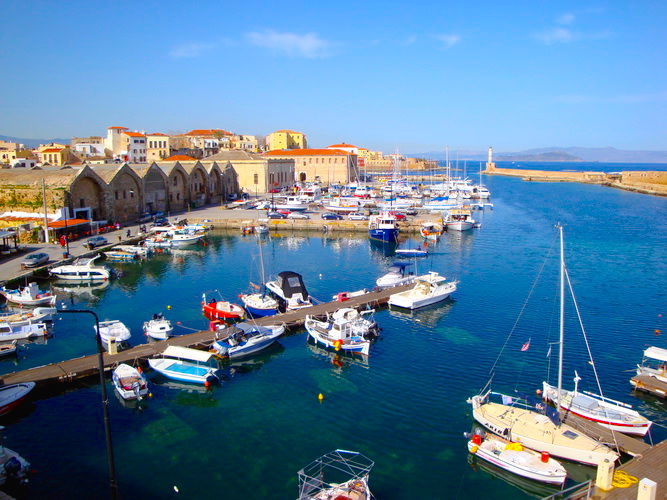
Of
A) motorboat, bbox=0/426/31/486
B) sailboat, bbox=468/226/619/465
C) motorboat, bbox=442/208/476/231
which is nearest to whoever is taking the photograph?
motorboat, bbox=0/426/31/486

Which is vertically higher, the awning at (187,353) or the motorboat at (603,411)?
the awning at (187,353)

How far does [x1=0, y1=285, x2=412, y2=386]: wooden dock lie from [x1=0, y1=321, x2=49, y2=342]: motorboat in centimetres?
535

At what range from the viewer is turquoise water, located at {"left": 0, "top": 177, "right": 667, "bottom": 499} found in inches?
625

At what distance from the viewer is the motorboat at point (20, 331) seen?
26.1m

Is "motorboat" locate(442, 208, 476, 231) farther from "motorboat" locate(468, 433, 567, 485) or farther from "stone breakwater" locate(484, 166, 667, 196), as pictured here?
"stone breakwater" locate(484, 166, 667, 196)

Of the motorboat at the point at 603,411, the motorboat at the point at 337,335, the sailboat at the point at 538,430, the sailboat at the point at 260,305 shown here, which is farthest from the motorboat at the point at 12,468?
the motorboat at the point at 603,411

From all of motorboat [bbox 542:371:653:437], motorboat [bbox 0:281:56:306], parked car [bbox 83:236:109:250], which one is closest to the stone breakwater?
motorboat [bbox 542:371:653:437]

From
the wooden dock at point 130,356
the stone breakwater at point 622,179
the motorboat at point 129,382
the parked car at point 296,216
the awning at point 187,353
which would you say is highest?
the stone breakwater at point 622,179

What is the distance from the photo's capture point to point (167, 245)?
165 feet

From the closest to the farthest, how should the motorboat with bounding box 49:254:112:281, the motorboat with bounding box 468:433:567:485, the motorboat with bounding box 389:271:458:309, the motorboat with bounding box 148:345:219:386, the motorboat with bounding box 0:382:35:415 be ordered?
the motorboat with bounding box 468:433:567:485 → the motorboat with bounding box 0:382:35:415 → the motorboat with bounding box 148:345:219:386 → the motorboat with bounding box 389:271:458:309 → the motorboat with bounding box 49:254:112:281

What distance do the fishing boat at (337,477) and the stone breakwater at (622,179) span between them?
398ft

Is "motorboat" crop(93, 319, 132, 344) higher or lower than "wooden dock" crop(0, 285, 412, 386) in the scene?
higher

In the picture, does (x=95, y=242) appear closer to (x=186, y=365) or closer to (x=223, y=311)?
(x=223, y=311)

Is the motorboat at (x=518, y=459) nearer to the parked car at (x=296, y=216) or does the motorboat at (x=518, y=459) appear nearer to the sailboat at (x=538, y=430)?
the sailboat at (x=538, y=430)
